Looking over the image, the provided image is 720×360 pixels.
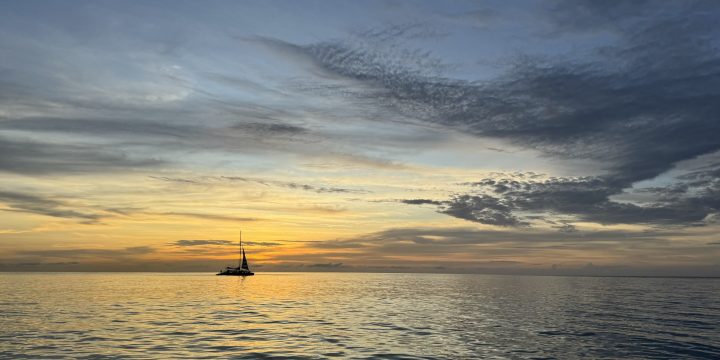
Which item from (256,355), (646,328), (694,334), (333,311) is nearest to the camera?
(256,355)

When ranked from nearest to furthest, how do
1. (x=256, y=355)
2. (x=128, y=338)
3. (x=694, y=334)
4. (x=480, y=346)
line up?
1. (x=256, y=355)
2. (x=480, y=346)
3. (x=128, y=338)
4. (x=694, y=334)

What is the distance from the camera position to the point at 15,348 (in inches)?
1687

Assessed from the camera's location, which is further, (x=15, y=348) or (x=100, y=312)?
(x=100, y=312)

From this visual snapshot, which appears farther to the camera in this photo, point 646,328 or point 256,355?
point 646,328

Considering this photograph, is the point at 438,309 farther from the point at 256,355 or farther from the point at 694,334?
the point at 256,355

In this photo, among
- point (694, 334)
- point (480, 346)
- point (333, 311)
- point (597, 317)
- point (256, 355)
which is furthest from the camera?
point (333, 311)

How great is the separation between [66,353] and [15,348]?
595 cm

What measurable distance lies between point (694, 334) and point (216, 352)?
4863 cm

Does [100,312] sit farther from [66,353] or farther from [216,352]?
[216,352]

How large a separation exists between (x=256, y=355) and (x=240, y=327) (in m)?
17.9

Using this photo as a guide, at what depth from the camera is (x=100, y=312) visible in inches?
2879

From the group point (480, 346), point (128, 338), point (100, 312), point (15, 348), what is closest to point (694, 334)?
point (480, 346)

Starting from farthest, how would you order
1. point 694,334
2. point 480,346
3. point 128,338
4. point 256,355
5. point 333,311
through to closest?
point 333,311
point 694,334
point 128,338
point 480,346
point 256,355

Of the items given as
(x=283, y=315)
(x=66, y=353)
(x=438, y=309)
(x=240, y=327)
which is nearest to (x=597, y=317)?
(x=438, y=309)
